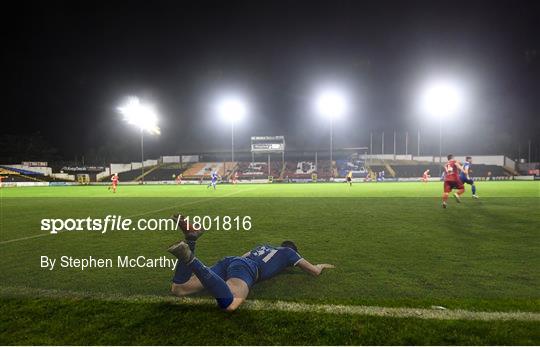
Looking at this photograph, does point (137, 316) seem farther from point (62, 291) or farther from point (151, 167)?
point (151, 167)

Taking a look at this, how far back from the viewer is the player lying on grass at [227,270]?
351 centimetres

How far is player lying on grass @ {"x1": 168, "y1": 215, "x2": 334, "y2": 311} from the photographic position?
351 centimetres

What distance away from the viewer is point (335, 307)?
11.7ft

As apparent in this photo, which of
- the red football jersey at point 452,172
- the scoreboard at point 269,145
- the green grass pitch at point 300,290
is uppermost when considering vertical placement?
the scoreboard at point 269,145

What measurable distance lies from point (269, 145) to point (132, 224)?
54265mm

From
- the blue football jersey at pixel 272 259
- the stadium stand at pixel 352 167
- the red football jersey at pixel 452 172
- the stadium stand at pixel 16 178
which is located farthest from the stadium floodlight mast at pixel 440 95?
the stadium stand at pixel 16 178

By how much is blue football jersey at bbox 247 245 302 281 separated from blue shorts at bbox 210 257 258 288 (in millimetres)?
178

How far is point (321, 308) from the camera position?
11.6 ft

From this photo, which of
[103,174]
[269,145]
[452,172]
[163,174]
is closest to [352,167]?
[269,145]

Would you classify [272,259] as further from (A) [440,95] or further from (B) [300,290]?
(A) [440,95]

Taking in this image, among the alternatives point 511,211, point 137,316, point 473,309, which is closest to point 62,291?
point 137,316

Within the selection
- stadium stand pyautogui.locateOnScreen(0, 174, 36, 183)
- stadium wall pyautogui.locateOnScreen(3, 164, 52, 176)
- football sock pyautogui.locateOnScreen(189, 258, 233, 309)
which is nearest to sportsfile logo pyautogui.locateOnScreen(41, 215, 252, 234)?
football sock pyautogui.locateOnScreen(189, 258, 233, 309)

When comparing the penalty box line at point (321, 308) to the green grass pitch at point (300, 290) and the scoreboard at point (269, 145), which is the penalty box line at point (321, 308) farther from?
the scoreboard at point (269, 145)

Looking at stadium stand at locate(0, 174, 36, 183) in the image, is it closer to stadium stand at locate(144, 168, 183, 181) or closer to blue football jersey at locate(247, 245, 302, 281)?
stadium stand at locate(144, 168, 183, 181)
